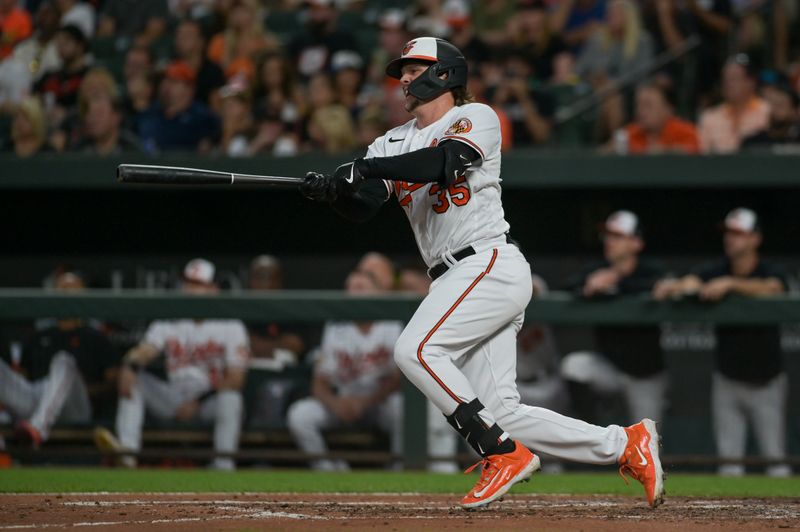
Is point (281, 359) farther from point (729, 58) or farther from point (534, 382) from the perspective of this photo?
point (729, 58)

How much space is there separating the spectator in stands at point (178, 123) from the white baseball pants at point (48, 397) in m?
2.59

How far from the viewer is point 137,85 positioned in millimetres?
9180

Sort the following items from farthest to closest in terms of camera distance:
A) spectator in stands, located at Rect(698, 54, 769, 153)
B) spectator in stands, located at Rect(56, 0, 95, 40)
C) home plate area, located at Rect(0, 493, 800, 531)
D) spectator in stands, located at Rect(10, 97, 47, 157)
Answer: spectator in stands, located at Rect(56, 0, 95, 40), spectator in stands, located at Rect(10, 97, 47, 157), spectator in stands, located at Rect(698, 54, 769, 153), home plate area, located at Rect(0, 493, 800, 531)

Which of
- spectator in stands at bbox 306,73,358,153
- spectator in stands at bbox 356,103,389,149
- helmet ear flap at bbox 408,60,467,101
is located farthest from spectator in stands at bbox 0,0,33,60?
helmet ear flap at bbox 408,60,467,101

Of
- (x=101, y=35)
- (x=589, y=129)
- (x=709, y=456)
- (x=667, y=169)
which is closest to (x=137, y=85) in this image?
(x=101, y=35)

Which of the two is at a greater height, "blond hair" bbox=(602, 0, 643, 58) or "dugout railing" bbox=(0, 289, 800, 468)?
"blond hair" bbox=(602, 0, 643, 58)

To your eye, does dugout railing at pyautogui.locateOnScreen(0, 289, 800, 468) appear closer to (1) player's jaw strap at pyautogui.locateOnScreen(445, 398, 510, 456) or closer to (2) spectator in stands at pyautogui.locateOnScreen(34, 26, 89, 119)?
(1) player's jaw strap at pyautogui.locateOnScreen(445, 398, 510, 456)

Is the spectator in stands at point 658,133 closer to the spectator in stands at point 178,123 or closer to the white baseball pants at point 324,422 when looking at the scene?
the white baseball pants at point 324,422

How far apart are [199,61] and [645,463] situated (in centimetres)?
629

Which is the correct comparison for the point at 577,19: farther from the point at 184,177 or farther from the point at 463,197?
the point at 184,177

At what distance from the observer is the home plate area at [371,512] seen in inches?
141

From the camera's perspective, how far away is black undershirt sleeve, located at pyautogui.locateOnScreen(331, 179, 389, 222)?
413 centimetres

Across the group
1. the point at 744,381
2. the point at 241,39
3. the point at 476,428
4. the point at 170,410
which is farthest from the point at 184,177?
the point at 241,39

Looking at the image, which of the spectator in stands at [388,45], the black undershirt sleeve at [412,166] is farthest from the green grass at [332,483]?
the spectator in stands at [388,45]
